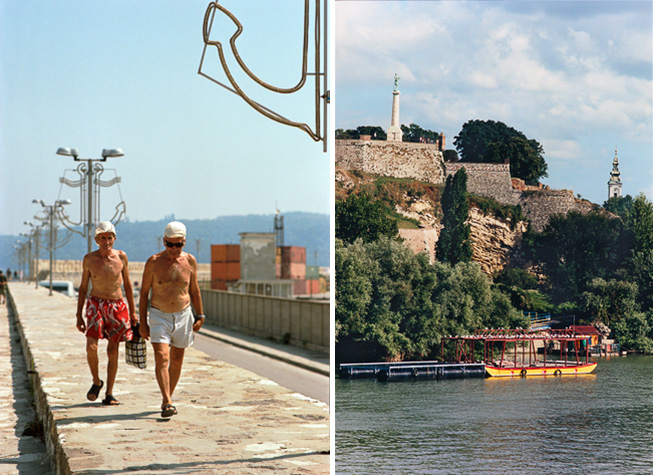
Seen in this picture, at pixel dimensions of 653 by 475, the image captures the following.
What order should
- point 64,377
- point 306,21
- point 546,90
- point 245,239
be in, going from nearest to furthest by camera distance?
point 306,21
point 64,377
point 546,90
point 245,239

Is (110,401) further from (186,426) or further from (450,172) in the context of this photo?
(450,172)

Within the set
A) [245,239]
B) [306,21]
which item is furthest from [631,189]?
[306,21]

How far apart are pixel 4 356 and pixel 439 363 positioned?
93.7 feet

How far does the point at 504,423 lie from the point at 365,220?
460 inches

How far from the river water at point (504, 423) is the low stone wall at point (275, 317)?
1370 cm

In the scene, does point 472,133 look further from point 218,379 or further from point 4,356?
point 218,379

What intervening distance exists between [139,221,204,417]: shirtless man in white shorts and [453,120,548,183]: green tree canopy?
38.6m

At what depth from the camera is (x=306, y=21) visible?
4.42m

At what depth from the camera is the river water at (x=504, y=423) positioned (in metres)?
35.7

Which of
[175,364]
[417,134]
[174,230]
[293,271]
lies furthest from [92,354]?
[293,271]

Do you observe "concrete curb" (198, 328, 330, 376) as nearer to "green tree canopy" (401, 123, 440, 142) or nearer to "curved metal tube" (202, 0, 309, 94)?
"curved metal tube" (202, 0, 309, 94)

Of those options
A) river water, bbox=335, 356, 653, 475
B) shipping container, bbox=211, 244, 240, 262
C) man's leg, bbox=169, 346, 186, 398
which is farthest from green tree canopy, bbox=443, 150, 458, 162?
man's leg, bbox=169, 346, 186, 398

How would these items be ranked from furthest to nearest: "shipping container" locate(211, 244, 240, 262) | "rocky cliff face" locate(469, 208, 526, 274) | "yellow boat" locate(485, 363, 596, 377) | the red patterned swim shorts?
"shipping container" locate(211, 244, 240, 262)
"rocky cliff face" locate(469, 208, 526, 274)
"yellow boat" locate(485, 363, 596, 377)
the red patterned swim shorts

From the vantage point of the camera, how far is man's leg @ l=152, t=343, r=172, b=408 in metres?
5.71
